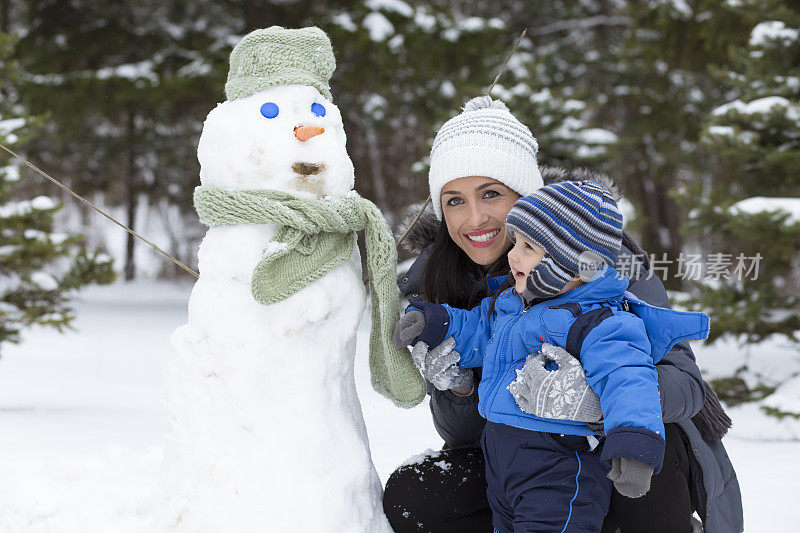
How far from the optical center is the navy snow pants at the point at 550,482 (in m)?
1.84

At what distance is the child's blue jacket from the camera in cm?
166

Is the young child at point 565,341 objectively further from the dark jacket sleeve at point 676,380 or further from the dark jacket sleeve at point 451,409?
the dark jacket sleeve at point 451,409

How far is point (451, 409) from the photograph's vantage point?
238 cm

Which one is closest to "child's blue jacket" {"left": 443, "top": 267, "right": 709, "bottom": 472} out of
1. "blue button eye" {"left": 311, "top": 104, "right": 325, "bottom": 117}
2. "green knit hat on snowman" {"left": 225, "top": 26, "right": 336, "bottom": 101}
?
"blue button eye" {"left": 311, "top": 104, "right": 325, "bottom": 117}

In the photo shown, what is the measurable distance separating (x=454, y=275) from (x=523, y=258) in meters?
0.47

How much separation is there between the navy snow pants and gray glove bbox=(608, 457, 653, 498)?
8.5 inches

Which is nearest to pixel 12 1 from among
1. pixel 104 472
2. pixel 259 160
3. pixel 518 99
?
pixel 518 99

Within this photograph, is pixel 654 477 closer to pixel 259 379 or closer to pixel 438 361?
pixel 438 361

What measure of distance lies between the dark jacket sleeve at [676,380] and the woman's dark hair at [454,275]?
0.44 m

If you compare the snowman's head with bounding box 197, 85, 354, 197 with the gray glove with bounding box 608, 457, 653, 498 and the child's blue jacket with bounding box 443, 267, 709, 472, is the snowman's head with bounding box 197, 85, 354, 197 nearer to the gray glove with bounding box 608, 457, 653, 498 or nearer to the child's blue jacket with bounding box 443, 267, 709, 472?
the child's blue jacket with bounding box 443, 267, 709, 472

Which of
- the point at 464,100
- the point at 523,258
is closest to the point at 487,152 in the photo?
the point at 523,258

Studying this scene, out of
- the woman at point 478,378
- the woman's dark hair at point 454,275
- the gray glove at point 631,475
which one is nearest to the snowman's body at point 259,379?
the woman at point 478,378

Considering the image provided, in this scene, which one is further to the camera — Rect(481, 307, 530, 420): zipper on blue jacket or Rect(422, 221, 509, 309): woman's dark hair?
Rect(422, 221, 509, 309): woman's dark hair

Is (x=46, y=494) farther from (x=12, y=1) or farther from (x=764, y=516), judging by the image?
(x=12, y=1)
